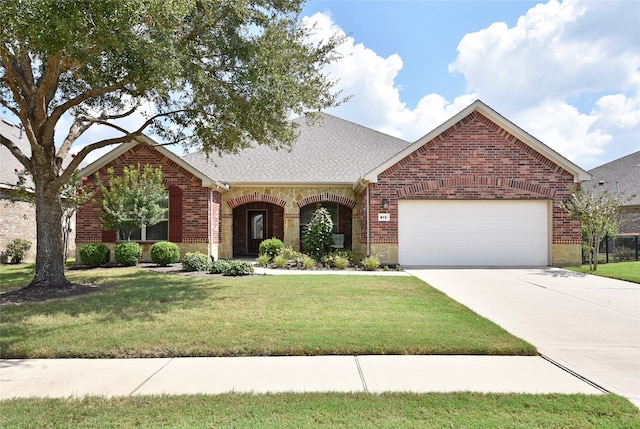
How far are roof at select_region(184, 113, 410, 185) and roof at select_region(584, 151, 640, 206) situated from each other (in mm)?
15379

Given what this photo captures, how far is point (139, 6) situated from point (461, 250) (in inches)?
482

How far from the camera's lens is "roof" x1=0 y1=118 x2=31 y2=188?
53.3 ft

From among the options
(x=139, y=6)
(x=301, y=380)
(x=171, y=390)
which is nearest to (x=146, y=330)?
(x=171, y=390)

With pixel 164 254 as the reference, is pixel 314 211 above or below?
above

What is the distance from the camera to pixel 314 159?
1841 centimetres

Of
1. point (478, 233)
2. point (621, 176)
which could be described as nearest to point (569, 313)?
point (478, 233)

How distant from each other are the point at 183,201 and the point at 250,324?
10474 mm

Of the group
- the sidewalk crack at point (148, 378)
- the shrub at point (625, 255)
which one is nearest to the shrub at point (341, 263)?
the sidewalk crack at point (148, 378)

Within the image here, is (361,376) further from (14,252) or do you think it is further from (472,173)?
(14,252)

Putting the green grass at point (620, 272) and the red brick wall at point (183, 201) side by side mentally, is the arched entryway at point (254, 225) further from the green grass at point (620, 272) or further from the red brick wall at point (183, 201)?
the green grass at point (620, 272)

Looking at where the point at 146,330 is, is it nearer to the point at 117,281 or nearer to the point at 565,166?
the point at 117,281

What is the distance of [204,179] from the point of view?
14836 millimetres

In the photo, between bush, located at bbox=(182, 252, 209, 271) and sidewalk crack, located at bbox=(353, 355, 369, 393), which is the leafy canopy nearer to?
bush, located at bbox=(182, 252, 209, 271)

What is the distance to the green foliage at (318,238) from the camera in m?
14.8
